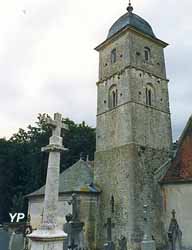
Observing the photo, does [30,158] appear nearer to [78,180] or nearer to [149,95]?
[78,180]

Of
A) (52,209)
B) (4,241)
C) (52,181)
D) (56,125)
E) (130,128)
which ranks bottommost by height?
(4,241)

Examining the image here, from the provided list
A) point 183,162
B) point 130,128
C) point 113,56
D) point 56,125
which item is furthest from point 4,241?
point 113,56

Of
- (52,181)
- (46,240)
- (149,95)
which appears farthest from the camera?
(149,95)

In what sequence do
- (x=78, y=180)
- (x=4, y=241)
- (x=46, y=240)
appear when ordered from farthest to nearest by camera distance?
(x=78, y=180)
(x=4, y=241)
(x=46, y=240)

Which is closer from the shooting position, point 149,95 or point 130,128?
point 130,128

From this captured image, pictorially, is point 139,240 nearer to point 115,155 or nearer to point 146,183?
point 146,183

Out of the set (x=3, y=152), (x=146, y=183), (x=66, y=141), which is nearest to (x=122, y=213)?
(x=146, y=183)

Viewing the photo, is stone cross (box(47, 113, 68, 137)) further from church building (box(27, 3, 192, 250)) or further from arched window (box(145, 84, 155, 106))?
arched window (box(145, 84, 155, 106))

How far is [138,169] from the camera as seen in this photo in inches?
692

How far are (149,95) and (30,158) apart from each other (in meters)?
17.1

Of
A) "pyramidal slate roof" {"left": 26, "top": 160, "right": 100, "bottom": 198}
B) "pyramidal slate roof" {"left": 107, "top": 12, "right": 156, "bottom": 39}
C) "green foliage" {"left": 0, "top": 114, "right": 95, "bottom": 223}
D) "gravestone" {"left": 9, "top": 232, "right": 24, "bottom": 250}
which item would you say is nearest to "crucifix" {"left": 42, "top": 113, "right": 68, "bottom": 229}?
"gravestone" {"left": 9, "top": 232, "right": 24, "bottom": 250}

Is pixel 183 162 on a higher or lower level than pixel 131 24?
lower

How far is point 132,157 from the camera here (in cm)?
1761

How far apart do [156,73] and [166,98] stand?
211 cm
